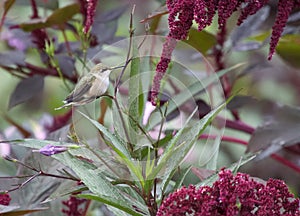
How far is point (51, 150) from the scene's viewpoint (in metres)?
0.48

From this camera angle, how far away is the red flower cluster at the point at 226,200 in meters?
0.43

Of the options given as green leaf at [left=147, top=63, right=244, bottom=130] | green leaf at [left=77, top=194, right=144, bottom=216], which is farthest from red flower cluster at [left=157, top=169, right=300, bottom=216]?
green leaf at [left=147, top=63, right=244, bottom=130]

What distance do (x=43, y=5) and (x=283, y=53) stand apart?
334 millimetres

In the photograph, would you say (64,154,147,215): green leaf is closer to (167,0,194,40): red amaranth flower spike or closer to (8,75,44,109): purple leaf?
(167,0,194,40): red amaranth flower spike

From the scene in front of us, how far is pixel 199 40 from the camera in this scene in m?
0.77

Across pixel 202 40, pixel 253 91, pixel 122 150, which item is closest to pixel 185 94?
pixel 202 40

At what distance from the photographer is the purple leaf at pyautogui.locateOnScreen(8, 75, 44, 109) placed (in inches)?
32.6

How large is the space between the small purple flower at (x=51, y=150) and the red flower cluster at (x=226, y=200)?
9 centimetres

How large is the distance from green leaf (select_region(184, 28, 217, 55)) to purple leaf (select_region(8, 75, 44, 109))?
7.8 inches

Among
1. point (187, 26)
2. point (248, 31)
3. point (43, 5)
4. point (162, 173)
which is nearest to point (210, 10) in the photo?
point (187, 26)

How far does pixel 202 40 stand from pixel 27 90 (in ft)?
0.73

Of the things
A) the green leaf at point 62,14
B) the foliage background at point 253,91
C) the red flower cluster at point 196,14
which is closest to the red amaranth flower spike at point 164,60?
the red flower cluster at point 196,14

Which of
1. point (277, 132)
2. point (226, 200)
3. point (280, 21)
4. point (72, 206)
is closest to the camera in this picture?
point (226, 200)

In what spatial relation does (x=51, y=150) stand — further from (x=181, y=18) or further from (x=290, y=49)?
(x=290, y=49)
